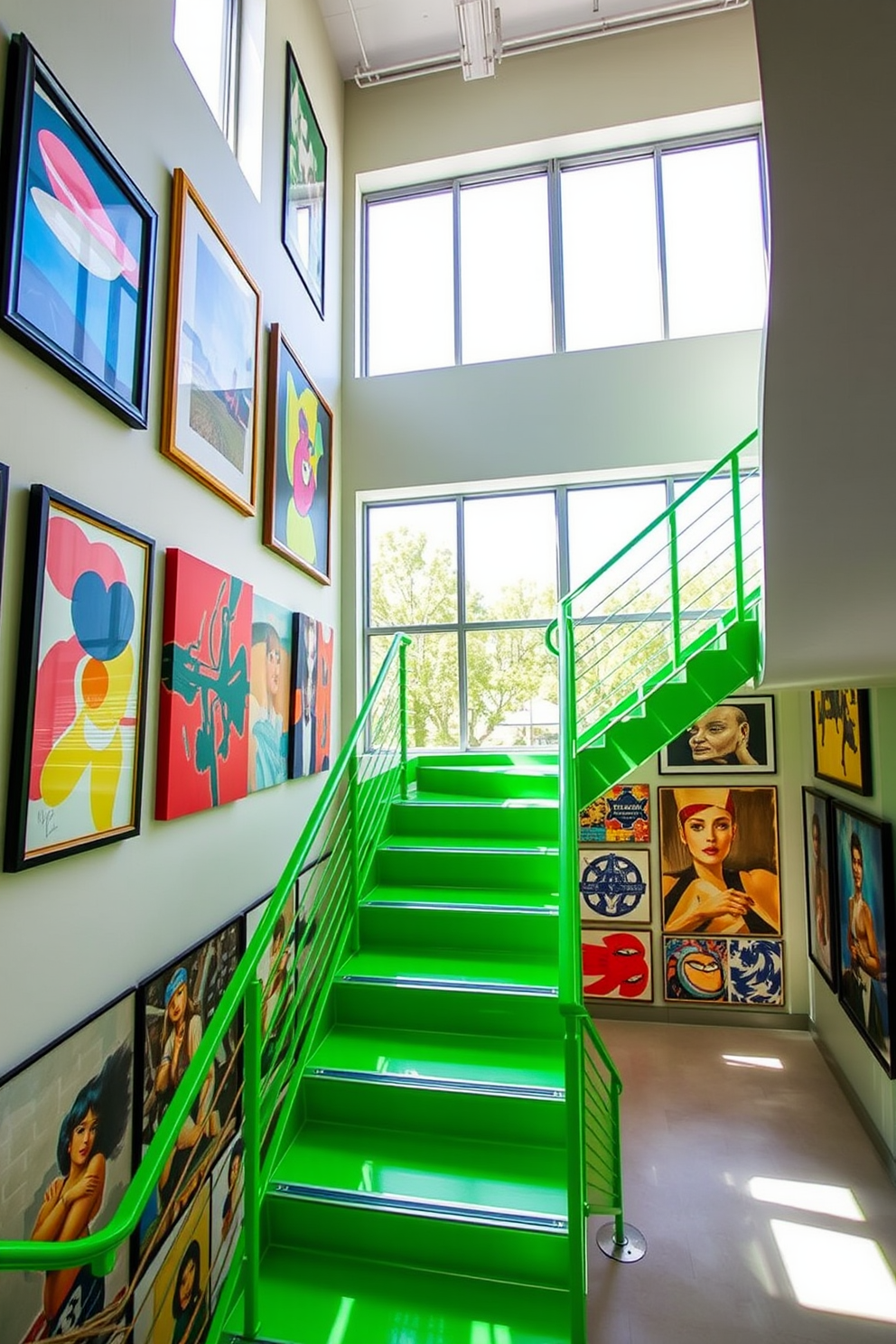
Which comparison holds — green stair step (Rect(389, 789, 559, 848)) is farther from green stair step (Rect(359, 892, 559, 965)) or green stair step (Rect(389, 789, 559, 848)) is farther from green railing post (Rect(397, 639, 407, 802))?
green stair step (Rect(359, 892, 559, 965))

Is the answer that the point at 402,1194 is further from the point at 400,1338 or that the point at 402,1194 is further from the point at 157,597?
the point at 157,597

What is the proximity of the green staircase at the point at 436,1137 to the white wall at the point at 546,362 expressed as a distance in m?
2.20

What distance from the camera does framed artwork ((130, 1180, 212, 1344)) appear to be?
203cm

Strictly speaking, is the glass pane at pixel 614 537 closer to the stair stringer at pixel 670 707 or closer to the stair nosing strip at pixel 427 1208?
the stair stringer at pixel 670 707

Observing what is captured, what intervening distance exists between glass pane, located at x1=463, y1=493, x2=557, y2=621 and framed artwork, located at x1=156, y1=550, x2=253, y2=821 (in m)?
2.31

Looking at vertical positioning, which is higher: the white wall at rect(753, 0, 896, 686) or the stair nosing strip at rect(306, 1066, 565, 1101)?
the white wall at rect(753, 0, 896, 686)

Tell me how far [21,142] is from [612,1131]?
150 inches

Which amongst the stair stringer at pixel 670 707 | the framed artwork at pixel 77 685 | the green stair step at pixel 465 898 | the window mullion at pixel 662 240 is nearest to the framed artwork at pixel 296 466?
the framed artwork at pixel 77 685

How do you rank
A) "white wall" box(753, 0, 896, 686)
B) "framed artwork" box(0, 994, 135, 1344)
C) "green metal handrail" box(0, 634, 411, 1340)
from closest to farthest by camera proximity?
"white wall" box(753, 0, 896, 686)
"green metal handrail" box(0, 634, 411, 1340)
"framed artwork" box(0, 994, 135, 1344)

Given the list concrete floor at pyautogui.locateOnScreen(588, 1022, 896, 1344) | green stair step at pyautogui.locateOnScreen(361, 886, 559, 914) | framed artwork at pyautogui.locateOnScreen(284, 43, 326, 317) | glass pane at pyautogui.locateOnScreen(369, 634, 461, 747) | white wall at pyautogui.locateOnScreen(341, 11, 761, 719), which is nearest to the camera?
concrete floor at pyautogui.locateOnScreen(588, 1022, 896, 1344)

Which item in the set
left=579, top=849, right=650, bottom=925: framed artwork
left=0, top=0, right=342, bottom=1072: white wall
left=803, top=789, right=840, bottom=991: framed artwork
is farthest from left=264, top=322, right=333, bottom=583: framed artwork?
left=803, top=789, right=840, bottom=991: framed artwork

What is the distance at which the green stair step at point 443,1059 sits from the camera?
2.18 meters

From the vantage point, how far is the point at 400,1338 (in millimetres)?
1651

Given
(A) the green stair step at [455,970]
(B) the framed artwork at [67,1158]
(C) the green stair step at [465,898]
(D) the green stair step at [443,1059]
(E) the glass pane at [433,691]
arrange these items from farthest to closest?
(E) the glass pane at [433,691], (C) the green stair step at [465,898], (A) the green stair step at [455,970], (D) the green stair step at [443,1059], (B) the framed artwork at [67,1158]
